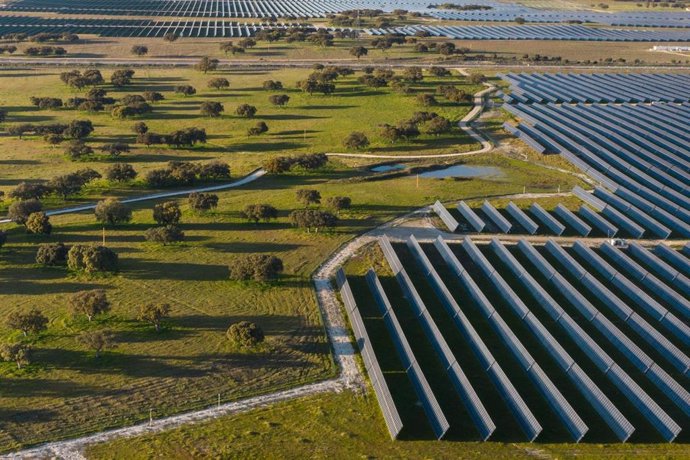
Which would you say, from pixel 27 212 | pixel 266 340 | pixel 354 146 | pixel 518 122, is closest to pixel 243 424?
pixel 266 340

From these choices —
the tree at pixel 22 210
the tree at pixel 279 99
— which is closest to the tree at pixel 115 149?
the tree at pixel 22 210

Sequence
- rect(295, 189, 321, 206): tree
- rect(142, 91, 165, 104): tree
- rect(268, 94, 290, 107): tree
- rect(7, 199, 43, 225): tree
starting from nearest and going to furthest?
rect(7, 199, 43, 225): tree → rect(295, 189, 321, 206): tree → rect(268, 94, 290, 107): tree → rect(142, 91, 165, 104): tree

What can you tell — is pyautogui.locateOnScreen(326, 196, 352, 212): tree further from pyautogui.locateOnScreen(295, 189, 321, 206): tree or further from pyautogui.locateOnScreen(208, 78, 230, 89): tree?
pyautogui.locateOnScreen(208, 78, 230, 89): tree

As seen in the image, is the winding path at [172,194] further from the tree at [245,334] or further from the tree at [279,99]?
the tree at [245,334]

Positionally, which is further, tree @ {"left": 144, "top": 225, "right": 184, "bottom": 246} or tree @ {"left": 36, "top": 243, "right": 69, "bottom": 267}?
tree @ {"left": 144, "top": 225, "right": 184, "bottom": 246}

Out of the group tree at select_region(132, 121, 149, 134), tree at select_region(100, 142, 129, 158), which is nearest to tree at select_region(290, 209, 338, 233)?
tree at select_region(100, 142, 129, 158)

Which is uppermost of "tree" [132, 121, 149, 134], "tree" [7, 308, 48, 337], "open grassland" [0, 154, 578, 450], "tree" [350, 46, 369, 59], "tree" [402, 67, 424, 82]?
"tree" [350, 46, 369, 59]

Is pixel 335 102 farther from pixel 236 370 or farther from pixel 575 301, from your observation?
pixel 236 370
